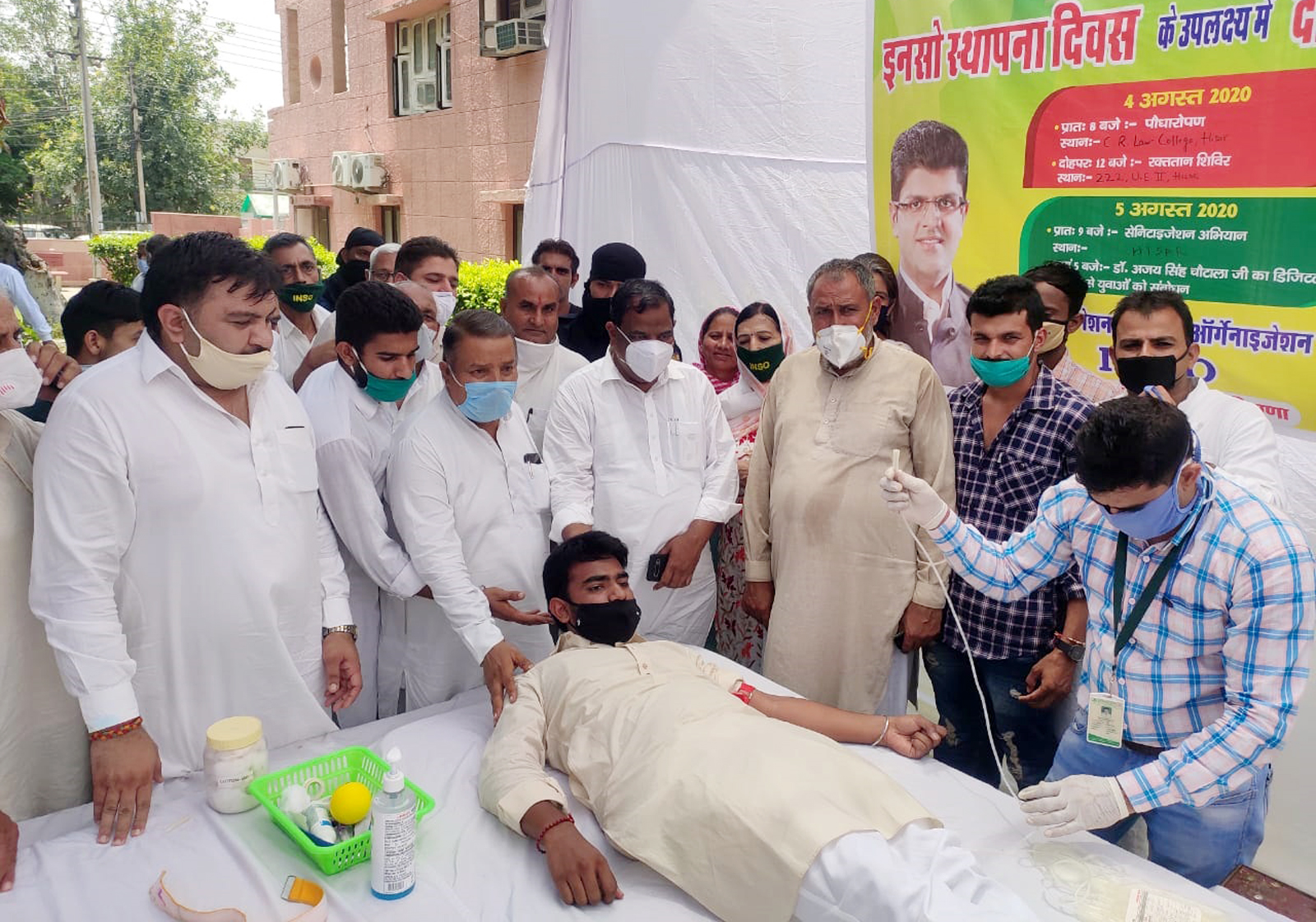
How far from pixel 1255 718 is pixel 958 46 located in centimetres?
279

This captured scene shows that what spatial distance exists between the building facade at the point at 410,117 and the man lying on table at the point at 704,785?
25.6 feet

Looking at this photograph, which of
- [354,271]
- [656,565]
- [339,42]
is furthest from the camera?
[339,42]

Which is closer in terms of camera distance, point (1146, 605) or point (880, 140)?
point (1146, 605)

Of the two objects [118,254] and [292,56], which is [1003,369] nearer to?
[292,56]

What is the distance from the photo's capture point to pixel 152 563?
223 cm

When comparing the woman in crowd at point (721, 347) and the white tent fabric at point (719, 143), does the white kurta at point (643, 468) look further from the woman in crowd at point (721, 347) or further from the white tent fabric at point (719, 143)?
the white tent fabric at point (719, 143)

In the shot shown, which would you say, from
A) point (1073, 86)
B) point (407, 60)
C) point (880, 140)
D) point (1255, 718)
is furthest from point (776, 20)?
point (407, 60)

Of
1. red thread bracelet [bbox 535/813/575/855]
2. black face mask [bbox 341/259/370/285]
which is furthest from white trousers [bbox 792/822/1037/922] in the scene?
black face mask [bbox 341/259/370/285]

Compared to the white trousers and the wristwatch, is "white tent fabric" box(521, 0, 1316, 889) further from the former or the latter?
the white trousers

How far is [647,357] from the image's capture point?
3.21 m

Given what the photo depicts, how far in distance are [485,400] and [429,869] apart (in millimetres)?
1354

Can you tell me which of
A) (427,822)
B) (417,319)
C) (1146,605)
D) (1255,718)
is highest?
(417,319)

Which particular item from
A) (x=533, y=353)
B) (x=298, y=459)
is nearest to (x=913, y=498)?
(x=298, y=459)

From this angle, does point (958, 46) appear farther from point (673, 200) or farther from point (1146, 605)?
point (1146, 605)
